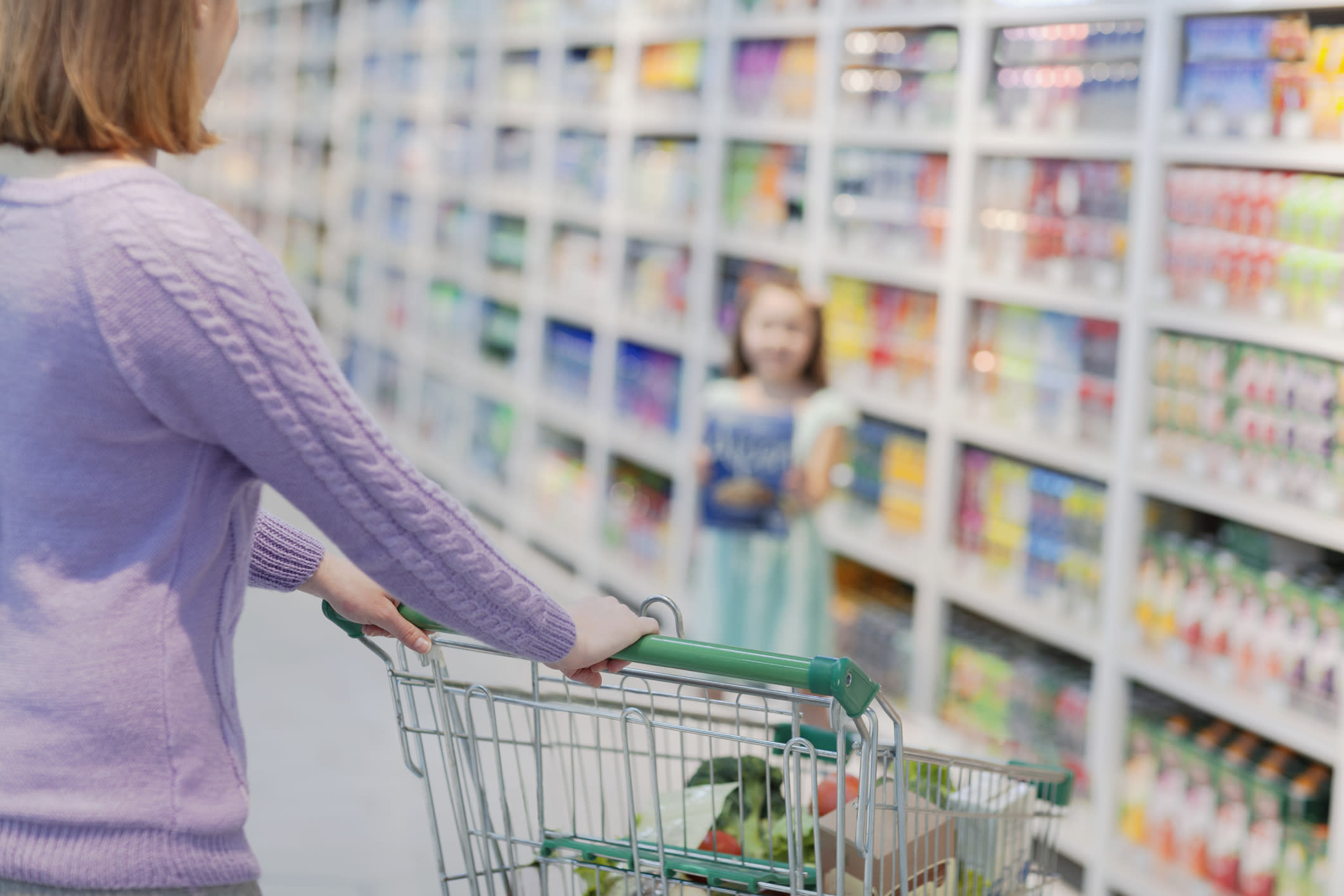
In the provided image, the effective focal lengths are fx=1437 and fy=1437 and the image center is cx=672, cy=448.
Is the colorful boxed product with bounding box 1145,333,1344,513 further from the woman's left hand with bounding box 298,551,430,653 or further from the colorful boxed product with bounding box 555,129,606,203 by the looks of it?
the colorful boxed product with bounding box 555,129,606,203

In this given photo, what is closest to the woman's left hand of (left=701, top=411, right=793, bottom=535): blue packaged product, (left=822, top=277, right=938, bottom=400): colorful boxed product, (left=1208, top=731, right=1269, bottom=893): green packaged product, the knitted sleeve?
the knitted sleeve

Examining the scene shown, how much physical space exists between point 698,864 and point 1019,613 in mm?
2552

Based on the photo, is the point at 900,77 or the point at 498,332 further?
the point at 498,332

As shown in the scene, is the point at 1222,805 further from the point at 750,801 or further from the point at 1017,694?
the point at 750,801

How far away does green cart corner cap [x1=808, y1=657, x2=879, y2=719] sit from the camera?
120 cm

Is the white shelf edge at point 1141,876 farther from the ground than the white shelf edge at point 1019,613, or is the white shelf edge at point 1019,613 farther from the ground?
the white shelf edge at point 1019,613

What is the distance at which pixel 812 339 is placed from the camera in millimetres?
4055

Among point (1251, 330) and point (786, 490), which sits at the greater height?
point (1251, 330)

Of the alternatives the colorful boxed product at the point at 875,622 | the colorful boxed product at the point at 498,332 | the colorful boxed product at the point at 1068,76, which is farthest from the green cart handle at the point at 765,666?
the colorful boxed product at the point at 498,332

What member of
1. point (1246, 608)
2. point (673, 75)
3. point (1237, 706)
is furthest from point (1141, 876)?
point (673, 75)

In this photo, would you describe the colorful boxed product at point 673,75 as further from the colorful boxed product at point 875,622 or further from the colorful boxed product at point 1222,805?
the colorful boxed product at point 1222,805

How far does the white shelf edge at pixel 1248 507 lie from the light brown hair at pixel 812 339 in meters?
1.00

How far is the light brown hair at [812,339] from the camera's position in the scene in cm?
403

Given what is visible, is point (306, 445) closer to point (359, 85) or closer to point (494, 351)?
point (494, 351)
